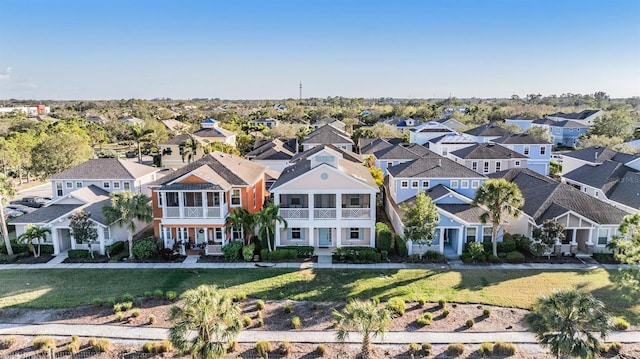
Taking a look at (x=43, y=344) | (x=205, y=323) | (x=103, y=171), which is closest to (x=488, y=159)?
(x=103, y=171)

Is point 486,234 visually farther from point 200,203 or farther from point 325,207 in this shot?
point 200,203

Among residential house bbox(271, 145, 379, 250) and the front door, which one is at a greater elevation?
residential house bbox(271, 145, 379, 250)

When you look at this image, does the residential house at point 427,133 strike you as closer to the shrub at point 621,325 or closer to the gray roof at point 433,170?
the gray roof at point 433,170

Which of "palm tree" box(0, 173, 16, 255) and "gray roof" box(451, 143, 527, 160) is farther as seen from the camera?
"gray roof" box(451, 143, 527, 160)

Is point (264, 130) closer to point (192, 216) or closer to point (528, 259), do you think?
point (192, 216)

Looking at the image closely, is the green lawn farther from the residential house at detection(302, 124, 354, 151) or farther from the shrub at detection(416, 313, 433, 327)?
the residential house at detection(302, 124, 354, 151)

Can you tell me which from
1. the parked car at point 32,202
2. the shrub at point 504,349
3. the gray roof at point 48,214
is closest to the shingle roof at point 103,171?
the gray roof at point 48,214

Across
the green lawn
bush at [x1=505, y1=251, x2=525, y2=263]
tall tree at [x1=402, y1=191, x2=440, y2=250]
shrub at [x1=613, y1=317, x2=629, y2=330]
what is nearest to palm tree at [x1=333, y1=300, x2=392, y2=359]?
the green lawn

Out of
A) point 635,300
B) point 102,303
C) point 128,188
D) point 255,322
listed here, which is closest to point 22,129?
point 128,188
